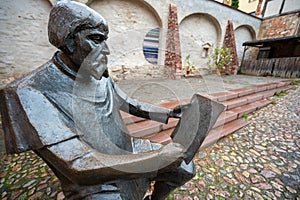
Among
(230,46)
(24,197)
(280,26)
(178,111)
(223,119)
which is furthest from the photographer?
(280,26)

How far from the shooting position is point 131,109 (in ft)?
4.11

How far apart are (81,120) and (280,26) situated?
1583cm

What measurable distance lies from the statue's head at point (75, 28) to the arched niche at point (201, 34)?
8.21 meters

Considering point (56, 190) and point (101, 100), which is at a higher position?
point (101, 100)

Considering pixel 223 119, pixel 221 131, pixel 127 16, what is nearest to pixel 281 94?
pixel 223 119

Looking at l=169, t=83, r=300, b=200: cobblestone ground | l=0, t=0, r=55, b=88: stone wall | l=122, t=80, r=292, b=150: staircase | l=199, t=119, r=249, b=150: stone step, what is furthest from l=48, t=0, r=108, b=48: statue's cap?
l=0, t=0, r=55, b=88: stone wall

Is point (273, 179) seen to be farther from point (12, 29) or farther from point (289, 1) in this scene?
point (289, 1)

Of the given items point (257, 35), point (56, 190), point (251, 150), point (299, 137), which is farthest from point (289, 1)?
point (56, 190)

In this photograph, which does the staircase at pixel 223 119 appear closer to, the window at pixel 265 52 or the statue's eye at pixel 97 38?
the statue's eye at pixel 97 38

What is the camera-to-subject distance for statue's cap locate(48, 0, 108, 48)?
68cm

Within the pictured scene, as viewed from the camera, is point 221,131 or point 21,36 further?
point 21,36

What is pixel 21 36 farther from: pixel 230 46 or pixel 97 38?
pixel 230 46

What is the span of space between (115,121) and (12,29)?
645cm

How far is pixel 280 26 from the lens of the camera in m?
11.0
